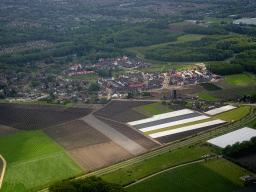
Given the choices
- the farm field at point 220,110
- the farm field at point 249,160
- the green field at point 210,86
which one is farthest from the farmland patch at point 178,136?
the green field at point 210,86

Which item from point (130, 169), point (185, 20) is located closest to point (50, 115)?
point (130, 169)

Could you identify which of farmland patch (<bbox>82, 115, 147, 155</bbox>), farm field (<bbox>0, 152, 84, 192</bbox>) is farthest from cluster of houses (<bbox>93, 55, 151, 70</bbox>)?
farm field (<bbox>0, 152, 84, 192</bbox>)

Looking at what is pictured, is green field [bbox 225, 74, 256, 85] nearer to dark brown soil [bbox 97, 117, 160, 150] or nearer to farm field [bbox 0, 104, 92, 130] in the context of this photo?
dark brown soil [bbox 97, 117, 160, 150]

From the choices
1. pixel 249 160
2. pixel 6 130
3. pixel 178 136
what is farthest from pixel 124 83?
pixel 249 160

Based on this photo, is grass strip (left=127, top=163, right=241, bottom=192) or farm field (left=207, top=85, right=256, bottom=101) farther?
farm field (left=207, top=85, right=256, bottom=101)

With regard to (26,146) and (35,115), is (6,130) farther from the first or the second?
(26,146)

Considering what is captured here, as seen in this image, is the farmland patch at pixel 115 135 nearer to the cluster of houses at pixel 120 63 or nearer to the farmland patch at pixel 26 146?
the farmland patch at pixel 26 146
